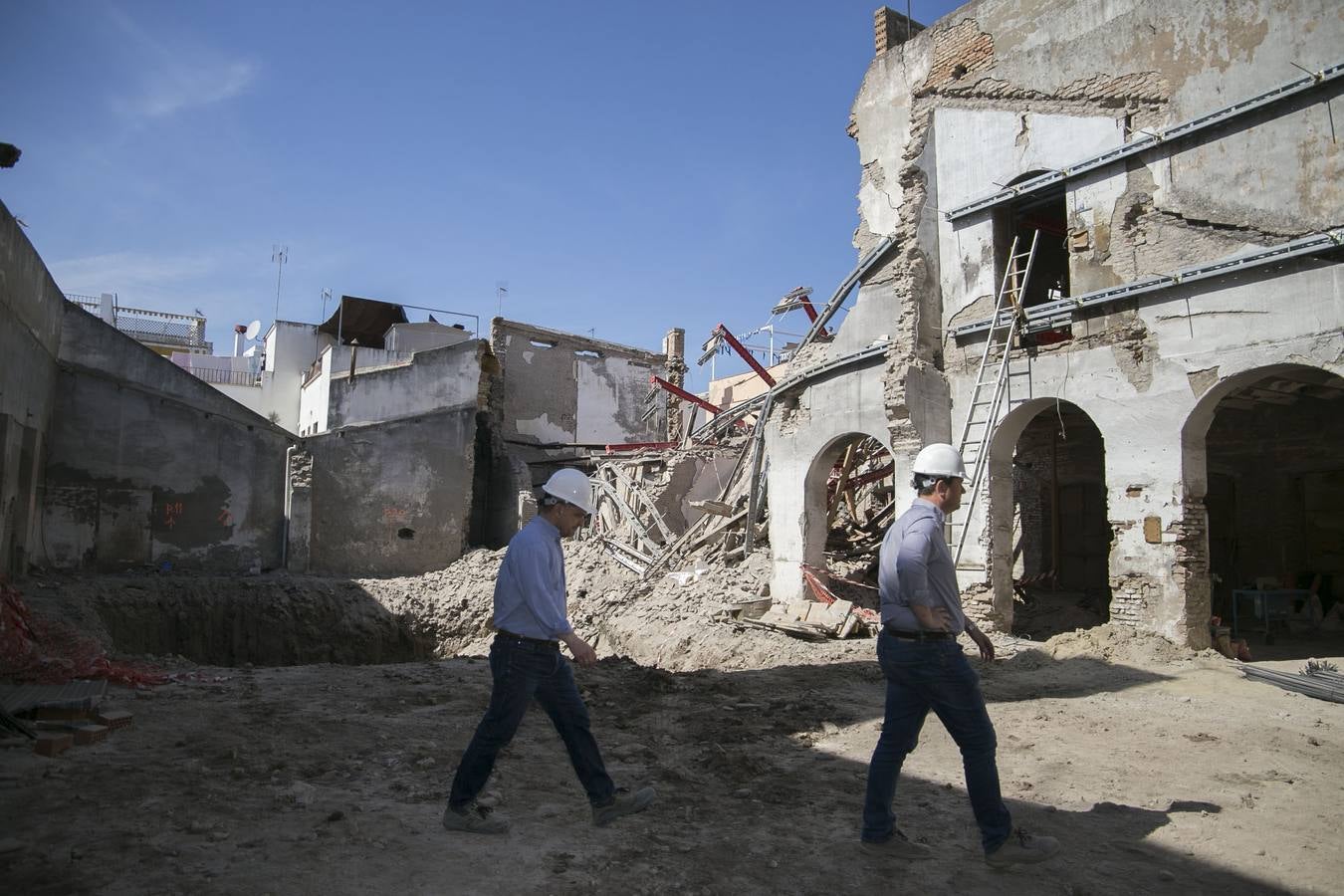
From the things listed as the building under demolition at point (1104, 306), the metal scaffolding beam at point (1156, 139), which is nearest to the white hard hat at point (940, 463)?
the building under demolition at point (1104, 306)

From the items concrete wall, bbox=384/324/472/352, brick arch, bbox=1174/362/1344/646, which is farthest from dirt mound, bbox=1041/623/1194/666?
concrete wall, bbox=384/324/472/352

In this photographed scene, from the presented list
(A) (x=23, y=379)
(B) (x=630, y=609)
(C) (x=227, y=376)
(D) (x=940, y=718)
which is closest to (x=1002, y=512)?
(B) (x=630, y=609)

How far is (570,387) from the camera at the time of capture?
3042cm

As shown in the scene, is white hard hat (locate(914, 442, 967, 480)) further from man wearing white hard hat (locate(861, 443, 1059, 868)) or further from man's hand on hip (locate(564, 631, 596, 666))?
man's hand on hip (locate(564, 631, 596, 666))

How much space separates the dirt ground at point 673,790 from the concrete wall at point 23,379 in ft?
19.5

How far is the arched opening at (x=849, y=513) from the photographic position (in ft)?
46.0

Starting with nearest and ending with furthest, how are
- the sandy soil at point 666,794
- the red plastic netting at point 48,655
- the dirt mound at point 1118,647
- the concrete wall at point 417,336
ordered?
the sandy soil at point 666,794 → the red plastic netting at point 48,655 → the dirt mound at point 1118,647 → the concrete wall at point 417,336

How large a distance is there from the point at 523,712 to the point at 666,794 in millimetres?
1328

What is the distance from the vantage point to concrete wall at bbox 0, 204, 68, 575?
37.5ft

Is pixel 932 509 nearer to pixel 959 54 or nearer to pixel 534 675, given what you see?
pixel 534 675

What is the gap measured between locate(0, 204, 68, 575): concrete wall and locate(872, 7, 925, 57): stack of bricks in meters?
13.7

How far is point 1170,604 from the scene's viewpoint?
9945 millimetres

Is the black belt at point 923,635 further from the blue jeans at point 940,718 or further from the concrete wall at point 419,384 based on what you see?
the concrete wall at point 419,384

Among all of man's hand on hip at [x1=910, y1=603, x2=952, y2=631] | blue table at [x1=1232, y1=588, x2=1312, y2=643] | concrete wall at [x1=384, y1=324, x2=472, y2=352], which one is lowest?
blue table at [x1=1232, y1=588, x2=1312, y2=643]
